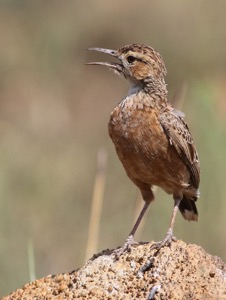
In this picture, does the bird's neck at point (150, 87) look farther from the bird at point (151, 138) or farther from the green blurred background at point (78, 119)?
the green blurred background at point (78, 119)

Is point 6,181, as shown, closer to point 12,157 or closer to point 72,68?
point 12,157

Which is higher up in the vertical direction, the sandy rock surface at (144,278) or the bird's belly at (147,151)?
the bird's belly at (147,151)

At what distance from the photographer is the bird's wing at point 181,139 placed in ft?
28.2

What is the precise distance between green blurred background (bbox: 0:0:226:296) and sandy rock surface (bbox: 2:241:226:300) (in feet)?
3.93

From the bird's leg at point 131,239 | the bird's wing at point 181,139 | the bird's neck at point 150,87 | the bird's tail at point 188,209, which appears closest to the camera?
the bird's leg at point 131,239

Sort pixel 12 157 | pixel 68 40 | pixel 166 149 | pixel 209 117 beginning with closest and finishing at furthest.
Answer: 1. pixel 166 149
2. pixel 209 117
3. pixel 12 157
4. pixel 68 40

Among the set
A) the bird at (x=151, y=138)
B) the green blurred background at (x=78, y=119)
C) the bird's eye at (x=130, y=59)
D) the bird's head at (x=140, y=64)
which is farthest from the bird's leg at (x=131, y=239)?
the bird's eye at (x=130, y=59)

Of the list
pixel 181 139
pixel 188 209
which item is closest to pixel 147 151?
pixel 181 139

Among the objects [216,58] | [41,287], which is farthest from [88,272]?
[216,58]

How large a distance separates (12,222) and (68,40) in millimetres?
6705

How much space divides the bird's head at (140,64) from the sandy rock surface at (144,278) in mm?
1854

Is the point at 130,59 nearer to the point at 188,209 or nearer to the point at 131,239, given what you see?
the point at 188,209

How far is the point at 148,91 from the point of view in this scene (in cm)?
895

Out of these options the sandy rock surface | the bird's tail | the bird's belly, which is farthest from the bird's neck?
the sandy rock surface
